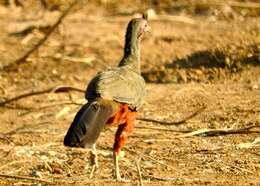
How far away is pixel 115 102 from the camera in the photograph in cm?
735

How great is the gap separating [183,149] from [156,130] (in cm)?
74

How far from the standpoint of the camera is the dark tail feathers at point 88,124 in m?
6.86

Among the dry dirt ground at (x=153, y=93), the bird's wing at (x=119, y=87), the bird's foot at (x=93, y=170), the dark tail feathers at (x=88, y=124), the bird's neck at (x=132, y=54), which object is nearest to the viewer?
the dark tail feathers at (x=88, y=124)

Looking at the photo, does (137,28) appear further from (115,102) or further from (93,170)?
(93,170)

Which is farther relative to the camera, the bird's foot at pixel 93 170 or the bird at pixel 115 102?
the bird's foot at pixel 93 170

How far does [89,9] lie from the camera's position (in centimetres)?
1554

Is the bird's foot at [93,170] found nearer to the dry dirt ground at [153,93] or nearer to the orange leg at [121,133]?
the dry dirt ground at [153,93]

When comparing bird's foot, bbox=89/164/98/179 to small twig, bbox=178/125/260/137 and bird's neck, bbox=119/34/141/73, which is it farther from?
small twig, bbox=178/125/260/137

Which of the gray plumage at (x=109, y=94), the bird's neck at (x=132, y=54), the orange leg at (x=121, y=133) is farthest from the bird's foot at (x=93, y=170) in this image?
the bird's neck at (x=132, y=54)

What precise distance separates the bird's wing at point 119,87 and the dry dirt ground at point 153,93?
22.5 inches

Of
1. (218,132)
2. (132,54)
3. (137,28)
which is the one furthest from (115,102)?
(218,132)

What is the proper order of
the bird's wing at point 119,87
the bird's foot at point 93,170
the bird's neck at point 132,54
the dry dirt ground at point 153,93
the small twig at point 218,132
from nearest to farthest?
the bird's wing at point 119,87
the bird's foot at point 93,170
the dry dirt ground at point 153,93
the bird's neck at point 132,54
the small twig at point 218,132

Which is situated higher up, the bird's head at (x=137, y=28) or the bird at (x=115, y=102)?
the bird's head at (x=137, y=28)

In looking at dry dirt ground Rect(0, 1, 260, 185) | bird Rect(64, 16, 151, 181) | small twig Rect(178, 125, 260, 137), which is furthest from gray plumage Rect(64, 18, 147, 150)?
small twig Rect(178, 125, 260, 137)
